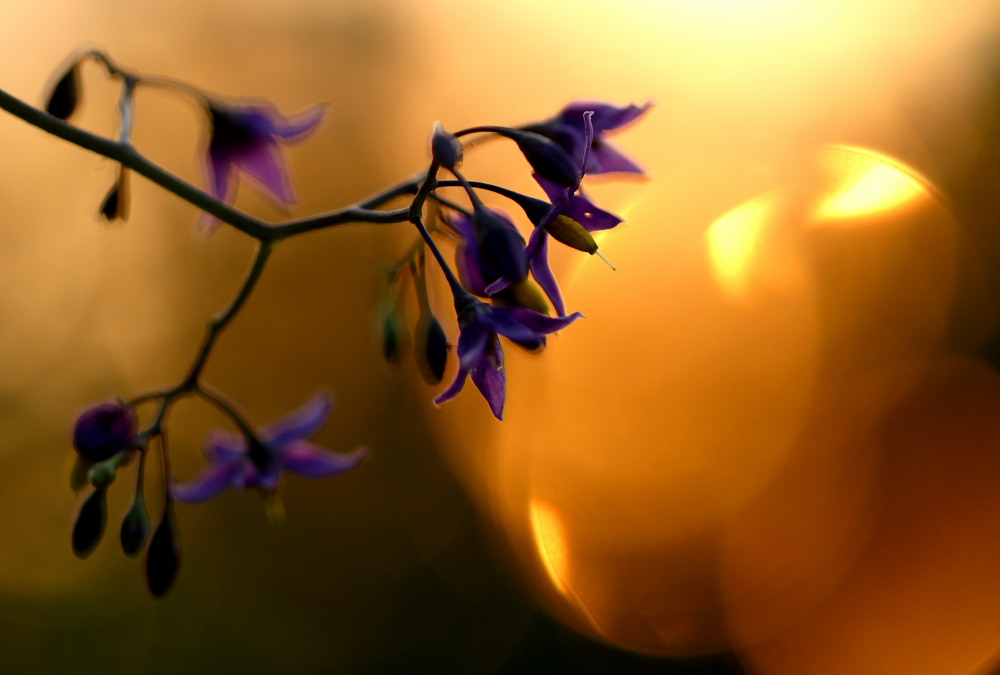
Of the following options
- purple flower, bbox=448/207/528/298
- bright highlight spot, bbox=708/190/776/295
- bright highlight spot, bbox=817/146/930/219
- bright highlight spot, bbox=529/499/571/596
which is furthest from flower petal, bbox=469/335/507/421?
bright highlight spot, bbox=529/499/571/596

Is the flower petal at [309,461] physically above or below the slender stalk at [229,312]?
below

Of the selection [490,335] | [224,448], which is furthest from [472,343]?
[224,448]

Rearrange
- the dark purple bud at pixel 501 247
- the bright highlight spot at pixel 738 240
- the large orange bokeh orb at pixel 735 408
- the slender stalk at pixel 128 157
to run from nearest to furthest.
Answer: the slender stalk at pixel 128 157 → the dark purple bud at pixel 501 247 → the bright highlight spot at pixel 738 240 → the large orange bokeh orb at pixel 735 408

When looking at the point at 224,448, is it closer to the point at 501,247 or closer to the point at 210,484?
the point at 210,484

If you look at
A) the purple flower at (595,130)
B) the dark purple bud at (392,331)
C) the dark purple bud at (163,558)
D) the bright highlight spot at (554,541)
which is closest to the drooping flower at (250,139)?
the dark purple bud at (392,331)

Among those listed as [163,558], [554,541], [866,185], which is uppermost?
[866,185]

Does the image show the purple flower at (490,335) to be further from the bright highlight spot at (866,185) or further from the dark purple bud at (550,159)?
the bright highlight spot at (866,185)

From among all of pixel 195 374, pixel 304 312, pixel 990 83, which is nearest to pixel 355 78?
pixel 304 312
